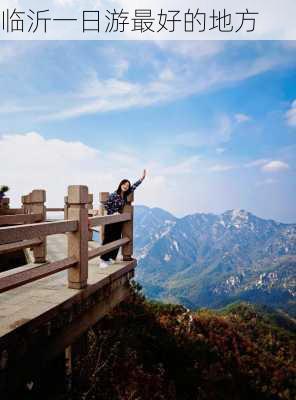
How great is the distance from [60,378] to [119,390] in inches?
62.2

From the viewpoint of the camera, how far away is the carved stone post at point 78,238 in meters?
5.09

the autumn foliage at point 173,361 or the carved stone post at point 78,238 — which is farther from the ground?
the carved stone post at point 78,238

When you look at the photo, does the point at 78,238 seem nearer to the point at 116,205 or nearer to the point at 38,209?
the point at 116,205

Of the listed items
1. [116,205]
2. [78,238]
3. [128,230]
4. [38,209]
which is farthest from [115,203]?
[78,238]

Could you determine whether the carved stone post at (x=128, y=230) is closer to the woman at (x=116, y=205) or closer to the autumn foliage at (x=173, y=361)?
the woman at (x=116, y=205)

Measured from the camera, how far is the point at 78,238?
5082 mm

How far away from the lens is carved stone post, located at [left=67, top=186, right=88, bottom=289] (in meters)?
5.09

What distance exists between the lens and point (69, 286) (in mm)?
5328

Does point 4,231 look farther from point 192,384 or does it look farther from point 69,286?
point 192,384

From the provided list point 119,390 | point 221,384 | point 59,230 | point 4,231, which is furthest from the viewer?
point 221,384

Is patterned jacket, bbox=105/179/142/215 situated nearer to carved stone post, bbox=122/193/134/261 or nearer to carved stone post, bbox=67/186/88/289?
carved stone post, bbox=122/193/134/261

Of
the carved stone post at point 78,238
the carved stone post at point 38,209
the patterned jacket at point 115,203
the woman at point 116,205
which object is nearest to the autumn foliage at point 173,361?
the woman at point 116,205

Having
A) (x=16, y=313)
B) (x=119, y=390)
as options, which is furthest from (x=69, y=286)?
(x=119, y=390)

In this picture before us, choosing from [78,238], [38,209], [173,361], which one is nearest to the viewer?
[78,238]
